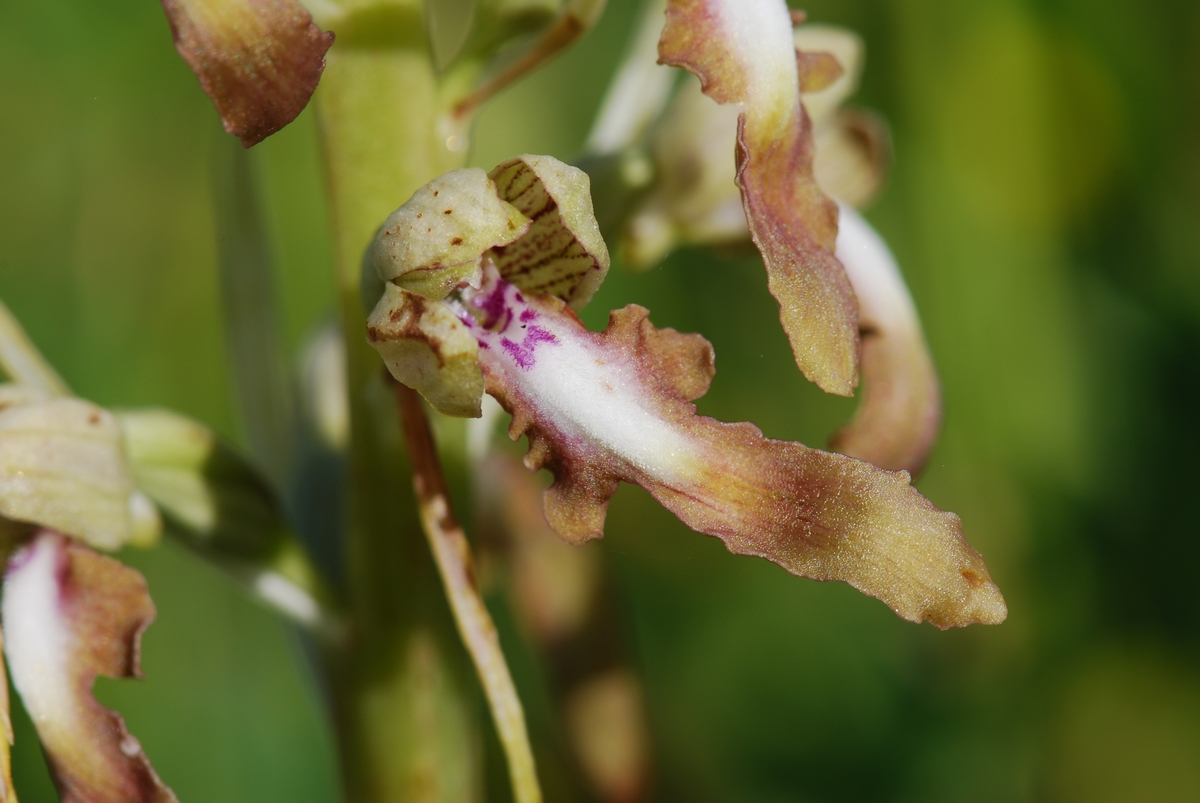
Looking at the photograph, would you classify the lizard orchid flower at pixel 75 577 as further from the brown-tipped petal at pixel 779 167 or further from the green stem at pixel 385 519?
the brown-tipped petal at pixel 779 167

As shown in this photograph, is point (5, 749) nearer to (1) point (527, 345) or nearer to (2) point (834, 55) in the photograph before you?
(1) point (527, 345)

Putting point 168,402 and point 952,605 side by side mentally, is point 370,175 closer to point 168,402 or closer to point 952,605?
point 952,605

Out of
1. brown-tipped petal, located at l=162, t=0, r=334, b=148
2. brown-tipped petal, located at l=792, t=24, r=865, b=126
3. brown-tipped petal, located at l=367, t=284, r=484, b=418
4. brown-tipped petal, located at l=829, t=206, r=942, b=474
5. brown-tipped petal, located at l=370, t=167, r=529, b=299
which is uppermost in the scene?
brown-tipped petal, located at l=162, t=0, r=334, b=148

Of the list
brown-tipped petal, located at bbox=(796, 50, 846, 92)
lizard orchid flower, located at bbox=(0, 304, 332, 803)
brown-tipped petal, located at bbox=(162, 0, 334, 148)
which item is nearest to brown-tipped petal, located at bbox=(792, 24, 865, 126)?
brown-tipped petal, located at bbox=(796, 50, 846, 92)

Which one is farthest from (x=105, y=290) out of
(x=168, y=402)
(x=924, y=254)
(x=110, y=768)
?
(x=110, y=768)

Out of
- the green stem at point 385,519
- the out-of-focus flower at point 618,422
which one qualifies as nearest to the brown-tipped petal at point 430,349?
the out-of-focus flower at point 618,422

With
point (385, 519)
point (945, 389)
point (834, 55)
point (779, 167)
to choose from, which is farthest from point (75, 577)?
point (945, 389)

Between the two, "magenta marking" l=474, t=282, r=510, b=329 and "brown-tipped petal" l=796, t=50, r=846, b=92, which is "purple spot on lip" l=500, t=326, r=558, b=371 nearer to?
"magenta marking" l=474, t=282, r=510, b=329
